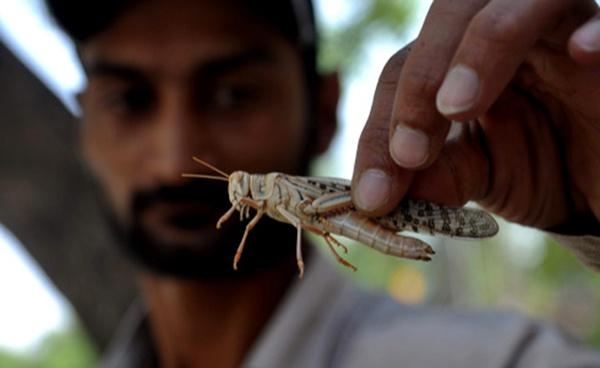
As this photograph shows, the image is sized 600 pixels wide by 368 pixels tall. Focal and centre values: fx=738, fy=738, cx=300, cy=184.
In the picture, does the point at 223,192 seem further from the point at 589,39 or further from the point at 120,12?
the point at 589,39

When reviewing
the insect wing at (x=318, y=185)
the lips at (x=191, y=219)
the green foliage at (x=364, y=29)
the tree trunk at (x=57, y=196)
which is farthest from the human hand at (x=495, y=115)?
the green foliage at (x=364, y=29)

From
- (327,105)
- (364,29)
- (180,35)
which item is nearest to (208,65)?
(180,35)

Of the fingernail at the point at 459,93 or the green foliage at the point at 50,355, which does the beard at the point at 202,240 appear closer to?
the fingernail at the point at 459,93

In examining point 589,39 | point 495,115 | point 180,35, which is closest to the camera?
point 589,39

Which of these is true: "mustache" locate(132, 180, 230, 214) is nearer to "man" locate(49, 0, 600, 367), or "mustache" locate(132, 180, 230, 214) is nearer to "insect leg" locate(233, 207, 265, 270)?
"man" locate(49, 0, 600, 367)

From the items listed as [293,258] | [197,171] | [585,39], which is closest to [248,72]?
[197,171]

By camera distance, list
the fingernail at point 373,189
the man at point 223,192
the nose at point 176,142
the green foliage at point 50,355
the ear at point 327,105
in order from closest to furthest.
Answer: the fingernail at point 373,189 → the nose at point 176,142 → the man at point 223,192 → the ear at point 327,105 → the green foliage at point 50,355

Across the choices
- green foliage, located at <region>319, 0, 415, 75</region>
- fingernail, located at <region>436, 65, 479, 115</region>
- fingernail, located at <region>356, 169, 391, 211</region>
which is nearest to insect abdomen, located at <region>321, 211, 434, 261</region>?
fingernail, located at <region>356, 169, 391, 211</region>

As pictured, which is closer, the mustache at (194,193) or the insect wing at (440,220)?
the insect wing at (440,220)
